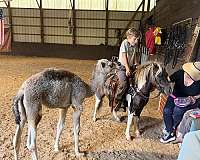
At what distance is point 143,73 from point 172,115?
28.9 inches

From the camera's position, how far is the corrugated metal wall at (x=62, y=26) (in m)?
16.6

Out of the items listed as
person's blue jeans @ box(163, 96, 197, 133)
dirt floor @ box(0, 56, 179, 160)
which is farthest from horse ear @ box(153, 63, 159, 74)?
dirt floor @ box(0, 56, 179, 160)

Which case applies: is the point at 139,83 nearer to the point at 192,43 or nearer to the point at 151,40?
the point at 192,43

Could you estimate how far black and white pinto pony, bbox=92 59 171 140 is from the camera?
159 inches

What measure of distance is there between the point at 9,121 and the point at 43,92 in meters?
1.86

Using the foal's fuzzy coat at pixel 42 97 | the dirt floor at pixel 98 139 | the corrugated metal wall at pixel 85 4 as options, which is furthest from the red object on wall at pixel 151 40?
the corrugated metal wall at pixel 85 4

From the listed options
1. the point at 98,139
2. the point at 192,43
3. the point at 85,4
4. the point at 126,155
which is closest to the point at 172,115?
the point at 126,155

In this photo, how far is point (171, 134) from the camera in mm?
4496

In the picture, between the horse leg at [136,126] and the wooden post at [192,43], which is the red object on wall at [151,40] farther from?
the horse leg at [136,126]

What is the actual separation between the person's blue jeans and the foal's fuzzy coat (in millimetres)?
1293

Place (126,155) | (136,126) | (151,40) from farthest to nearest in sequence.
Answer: (151,40), (136,126), (126,155)

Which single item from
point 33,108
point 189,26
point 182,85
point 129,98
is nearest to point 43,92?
point 33,108

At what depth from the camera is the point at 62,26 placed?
55.4 feet

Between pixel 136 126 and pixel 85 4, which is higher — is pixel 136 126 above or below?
below
